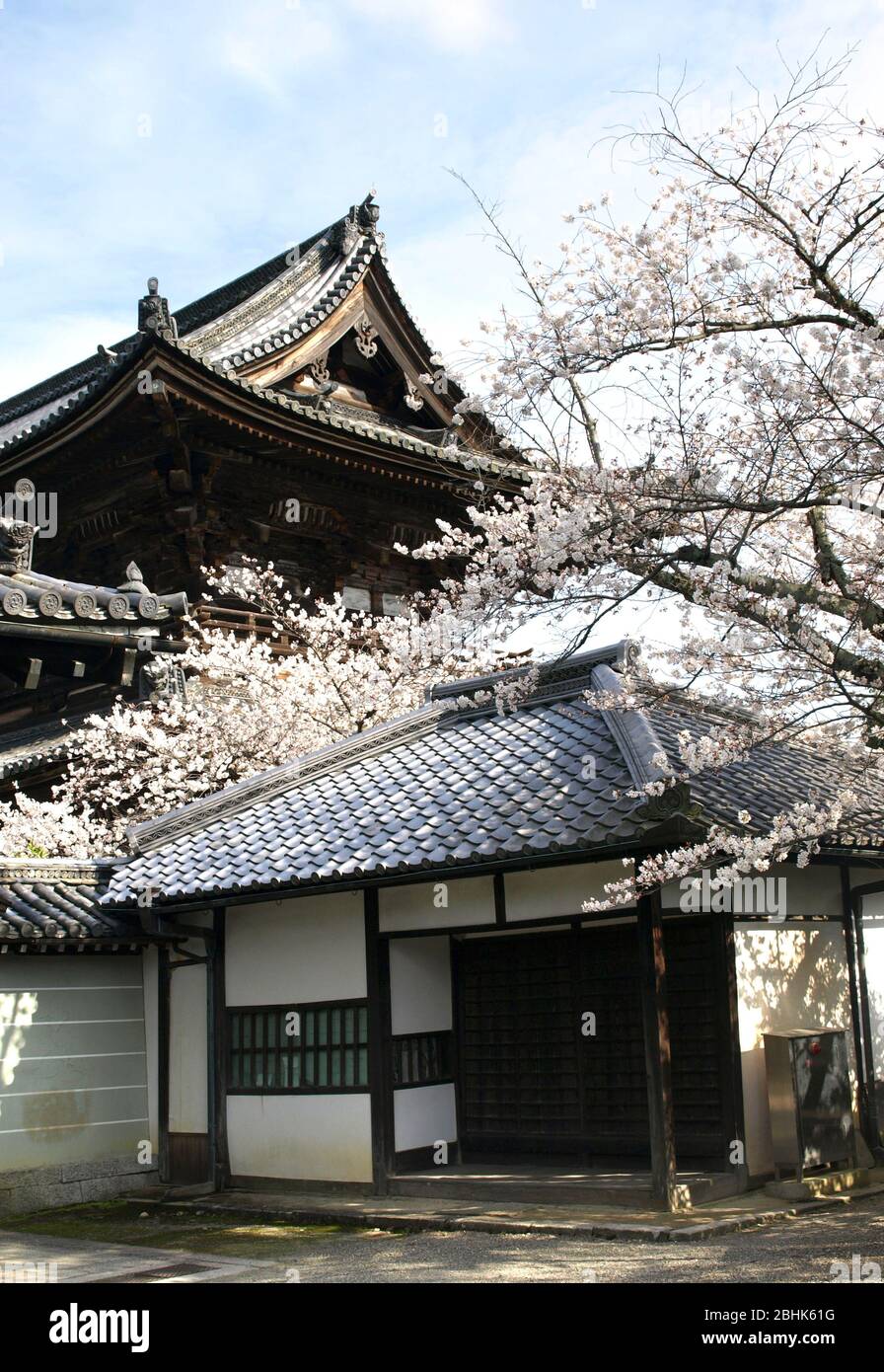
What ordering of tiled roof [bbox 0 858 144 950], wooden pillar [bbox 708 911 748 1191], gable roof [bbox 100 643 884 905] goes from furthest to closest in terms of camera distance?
tiled roof [bbox 0 858 144 950] < wooden pillar [bbox 708 911 748 1191] < gable roof [bbox 100 643 884 905]

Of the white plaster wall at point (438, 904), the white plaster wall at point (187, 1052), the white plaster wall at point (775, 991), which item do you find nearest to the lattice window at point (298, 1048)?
the white plaster wall at point (187, 1052)

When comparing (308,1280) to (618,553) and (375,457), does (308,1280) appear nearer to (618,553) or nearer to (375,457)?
(618,553)

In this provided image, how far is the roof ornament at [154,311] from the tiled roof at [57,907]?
643 cm

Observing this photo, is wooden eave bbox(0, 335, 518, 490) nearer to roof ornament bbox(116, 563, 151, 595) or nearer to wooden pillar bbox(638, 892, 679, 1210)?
roof ornament bbox(116, 563, 151, 595)

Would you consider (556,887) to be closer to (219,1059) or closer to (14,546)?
(219,1059)

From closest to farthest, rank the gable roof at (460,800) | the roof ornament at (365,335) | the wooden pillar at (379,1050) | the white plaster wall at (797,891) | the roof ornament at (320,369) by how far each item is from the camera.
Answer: the gable roof at (460,800)
the white plaster wall at (797,891)
the wooden pillar at (379,1050)
the roof ornament at (320,369)
the roof ornament at (365,335)

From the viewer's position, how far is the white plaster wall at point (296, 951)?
40.0 feet

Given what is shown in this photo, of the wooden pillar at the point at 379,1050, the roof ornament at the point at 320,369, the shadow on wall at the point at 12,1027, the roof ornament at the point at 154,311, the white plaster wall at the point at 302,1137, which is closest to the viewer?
the wooden pillar at the point at 379,1050

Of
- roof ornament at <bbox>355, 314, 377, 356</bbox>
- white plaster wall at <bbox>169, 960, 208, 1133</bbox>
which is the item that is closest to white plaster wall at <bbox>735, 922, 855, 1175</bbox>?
white plaster wall at <bbox>169, 960, 208, 1133</bbox>

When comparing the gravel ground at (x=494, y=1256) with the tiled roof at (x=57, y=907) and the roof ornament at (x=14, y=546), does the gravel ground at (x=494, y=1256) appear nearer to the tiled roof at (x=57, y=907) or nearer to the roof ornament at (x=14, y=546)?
the tiled roof at (x=57, y=907)

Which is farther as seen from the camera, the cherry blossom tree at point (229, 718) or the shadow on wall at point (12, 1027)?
the cherry blossom tree at point (229, 718)

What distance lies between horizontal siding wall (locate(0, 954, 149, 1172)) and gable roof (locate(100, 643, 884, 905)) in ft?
3.68

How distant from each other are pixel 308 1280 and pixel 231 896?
4396mm

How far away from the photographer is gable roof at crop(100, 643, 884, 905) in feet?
34.4
